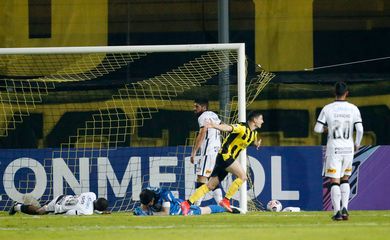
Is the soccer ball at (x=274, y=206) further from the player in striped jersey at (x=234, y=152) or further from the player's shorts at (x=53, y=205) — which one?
the player's shorts at (x=53, y=205)

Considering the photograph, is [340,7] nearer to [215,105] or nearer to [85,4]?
[215,105]

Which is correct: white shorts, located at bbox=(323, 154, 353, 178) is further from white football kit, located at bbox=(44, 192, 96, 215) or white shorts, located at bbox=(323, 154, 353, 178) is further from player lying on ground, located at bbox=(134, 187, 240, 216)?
white football kit, located at bbox=(44, 192, 96, 215)

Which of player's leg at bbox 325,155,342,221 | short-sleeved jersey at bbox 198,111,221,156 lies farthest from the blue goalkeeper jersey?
player's leg at bbox 325,155,342,221

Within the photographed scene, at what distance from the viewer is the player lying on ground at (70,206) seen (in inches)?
682

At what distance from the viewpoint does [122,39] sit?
20000mm

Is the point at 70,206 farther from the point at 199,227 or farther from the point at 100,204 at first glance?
the point at 199,227

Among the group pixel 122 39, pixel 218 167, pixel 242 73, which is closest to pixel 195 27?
pixel 122 39

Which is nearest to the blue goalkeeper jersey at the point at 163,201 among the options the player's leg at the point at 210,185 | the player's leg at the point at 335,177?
the player's leg at the point at 210,185

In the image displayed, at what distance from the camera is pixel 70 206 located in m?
17.4

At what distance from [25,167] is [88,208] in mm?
2587

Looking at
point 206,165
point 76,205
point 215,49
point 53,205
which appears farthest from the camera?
point 206,165

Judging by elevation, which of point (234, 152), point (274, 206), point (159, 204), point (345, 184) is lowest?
point (274, 206)

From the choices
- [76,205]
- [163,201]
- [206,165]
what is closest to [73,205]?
[76,205]

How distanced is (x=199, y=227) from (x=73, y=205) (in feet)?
12.9
